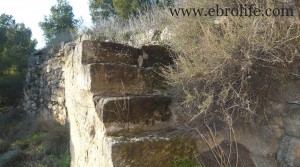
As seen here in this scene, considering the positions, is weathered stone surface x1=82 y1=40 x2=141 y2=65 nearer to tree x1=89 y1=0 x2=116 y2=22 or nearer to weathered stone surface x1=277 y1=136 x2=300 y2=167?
weathered stone surface x1=277 y1=136 x2=300 y2=167

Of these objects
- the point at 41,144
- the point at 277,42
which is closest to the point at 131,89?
the point at 277,42

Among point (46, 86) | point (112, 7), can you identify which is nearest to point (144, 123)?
point (46, 86)

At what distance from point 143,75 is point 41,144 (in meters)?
4.23

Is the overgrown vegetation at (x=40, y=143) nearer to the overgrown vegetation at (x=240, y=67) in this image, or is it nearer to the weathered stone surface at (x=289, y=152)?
the overgrown vegetation at (x=240, y=67)

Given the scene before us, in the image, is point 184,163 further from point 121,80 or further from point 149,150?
point 121,80

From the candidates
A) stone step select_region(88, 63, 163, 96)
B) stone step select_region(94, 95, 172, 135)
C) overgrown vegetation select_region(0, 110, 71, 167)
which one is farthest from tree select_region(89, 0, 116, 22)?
stone step select_region(94, 95, 172, 135)

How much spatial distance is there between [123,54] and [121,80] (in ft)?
1.22

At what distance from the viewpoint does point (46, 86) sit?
8.68 m

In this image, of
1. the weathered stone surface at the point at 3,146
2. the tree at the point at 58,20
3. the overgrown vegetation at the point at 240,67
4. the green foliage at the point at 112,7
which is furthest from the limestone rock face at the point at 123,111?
the tree at the point at 58,20

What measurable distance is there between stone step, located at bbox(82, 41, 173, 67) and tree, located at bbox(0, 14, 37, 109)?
9666 mm

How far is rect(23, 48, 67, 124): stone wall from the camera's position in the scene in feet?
24.7

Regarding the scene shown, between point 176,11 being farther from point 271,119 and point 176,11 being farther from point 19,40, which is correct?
point 19,40

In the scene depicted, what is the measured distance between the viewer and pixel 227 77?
189 cm

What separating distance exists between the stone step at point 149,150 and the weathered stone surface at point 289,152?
64cm
